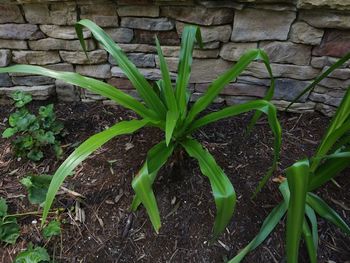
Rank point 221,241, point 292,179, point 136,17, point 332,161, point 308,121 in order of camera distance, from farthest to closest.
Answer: point 308,121, point 136,17, point 221,241, point 332,161, point 292,179

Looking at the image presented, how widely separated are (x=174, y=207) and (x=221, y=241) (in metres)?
0.21

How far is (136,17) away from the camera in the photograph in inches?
50.9

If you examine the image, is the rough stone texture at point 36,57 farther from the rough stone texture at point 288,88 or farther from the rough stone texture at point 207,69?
the rough stone texture at point 288,88

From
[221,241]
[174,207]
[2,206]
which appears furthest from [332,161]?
[2,206]

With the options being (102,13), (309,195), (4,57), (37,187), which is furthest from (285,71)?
(4,57)

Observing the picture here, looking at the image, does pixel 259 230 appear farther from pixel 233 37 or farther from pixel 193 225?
pixel 233 37

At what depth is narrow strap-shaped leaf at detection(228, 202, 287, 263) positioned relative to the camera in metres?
1.04

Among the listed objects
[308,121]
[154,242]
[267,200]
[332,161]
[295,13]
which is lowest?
[154,242]

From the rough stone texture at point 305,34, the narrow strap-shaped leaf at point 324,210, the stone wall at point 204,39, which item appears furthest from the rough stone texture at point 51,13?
the narrow strap-shaped leaf at point 324,210

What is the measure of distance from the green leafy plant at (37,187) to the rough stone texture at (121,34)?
2.07 feet

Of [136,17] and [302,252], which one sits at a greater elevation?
[136,17]

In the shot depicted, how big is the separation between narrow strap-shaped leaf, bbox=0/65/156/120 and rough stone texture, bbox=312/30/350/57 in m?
0.75

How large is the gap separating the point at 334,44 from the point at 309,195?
0.62m

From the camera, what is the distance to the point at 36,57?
4.77 feet
